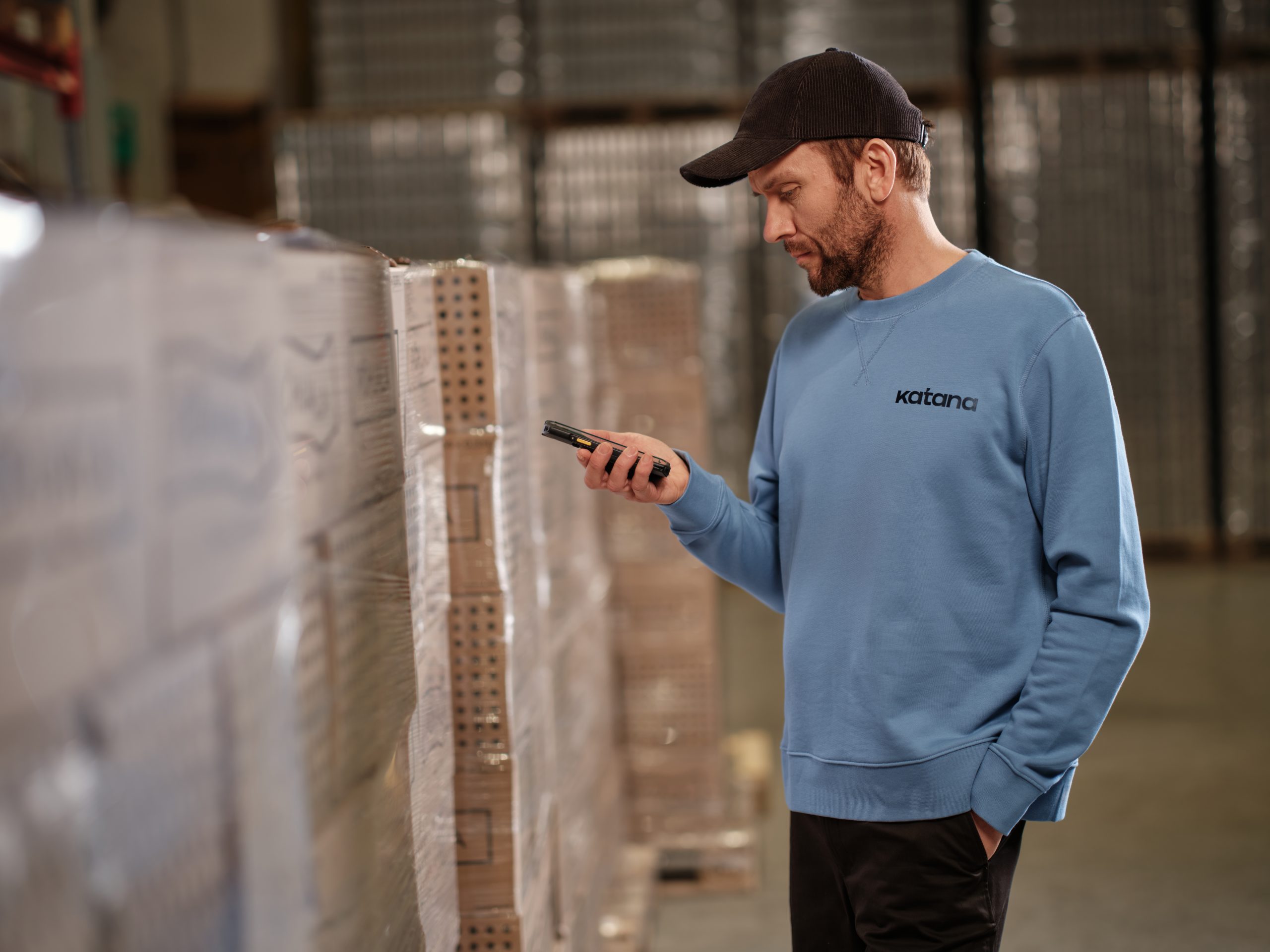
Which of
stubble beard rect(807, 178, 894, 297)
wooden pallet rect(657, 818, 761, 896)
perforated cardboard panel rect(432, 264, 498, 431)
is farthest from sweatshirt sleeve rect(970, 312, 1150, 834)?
wooden pallet rect(657, 818, 761, 896)

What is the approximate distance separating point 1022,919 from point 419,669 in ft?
7.81

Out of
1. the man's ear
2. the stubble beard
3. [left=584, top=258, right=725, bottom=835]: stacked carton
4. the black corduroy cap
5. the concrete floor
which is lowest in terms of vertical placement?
the concrete floor

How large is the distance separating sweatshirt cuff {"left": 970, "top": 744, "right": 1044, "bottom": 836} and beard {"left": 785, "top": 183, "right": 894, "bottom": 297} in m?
0.66

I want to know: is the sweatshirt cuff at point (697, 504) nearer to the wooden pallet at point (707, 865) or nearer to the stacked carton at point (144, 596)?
the stacked carton at point (144, 596)

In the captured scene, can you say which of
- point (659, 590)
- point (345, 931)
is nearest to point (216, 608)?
point (345, 931)

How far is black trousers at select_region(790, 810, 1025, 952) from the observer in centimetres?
151

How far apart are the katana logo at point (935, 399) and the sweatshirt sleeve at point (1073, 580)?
64 mm

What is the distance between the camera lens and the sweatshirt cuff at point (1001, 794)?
4.80 feet

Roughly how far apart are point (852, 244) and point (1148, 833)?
2992 mm

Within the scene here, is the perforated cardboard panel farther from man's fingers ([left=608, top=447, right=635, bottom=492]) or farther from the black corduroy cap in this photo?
the black corduroy cap

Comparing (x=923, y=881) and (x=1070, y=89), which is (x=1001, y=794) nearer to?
(x=923, y=881)

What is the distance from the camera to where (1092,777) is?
4.30m

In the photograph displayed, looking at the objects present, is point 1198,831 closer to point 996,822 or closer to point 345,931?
point 996,822

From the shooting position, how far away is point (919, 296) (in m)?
1.60
